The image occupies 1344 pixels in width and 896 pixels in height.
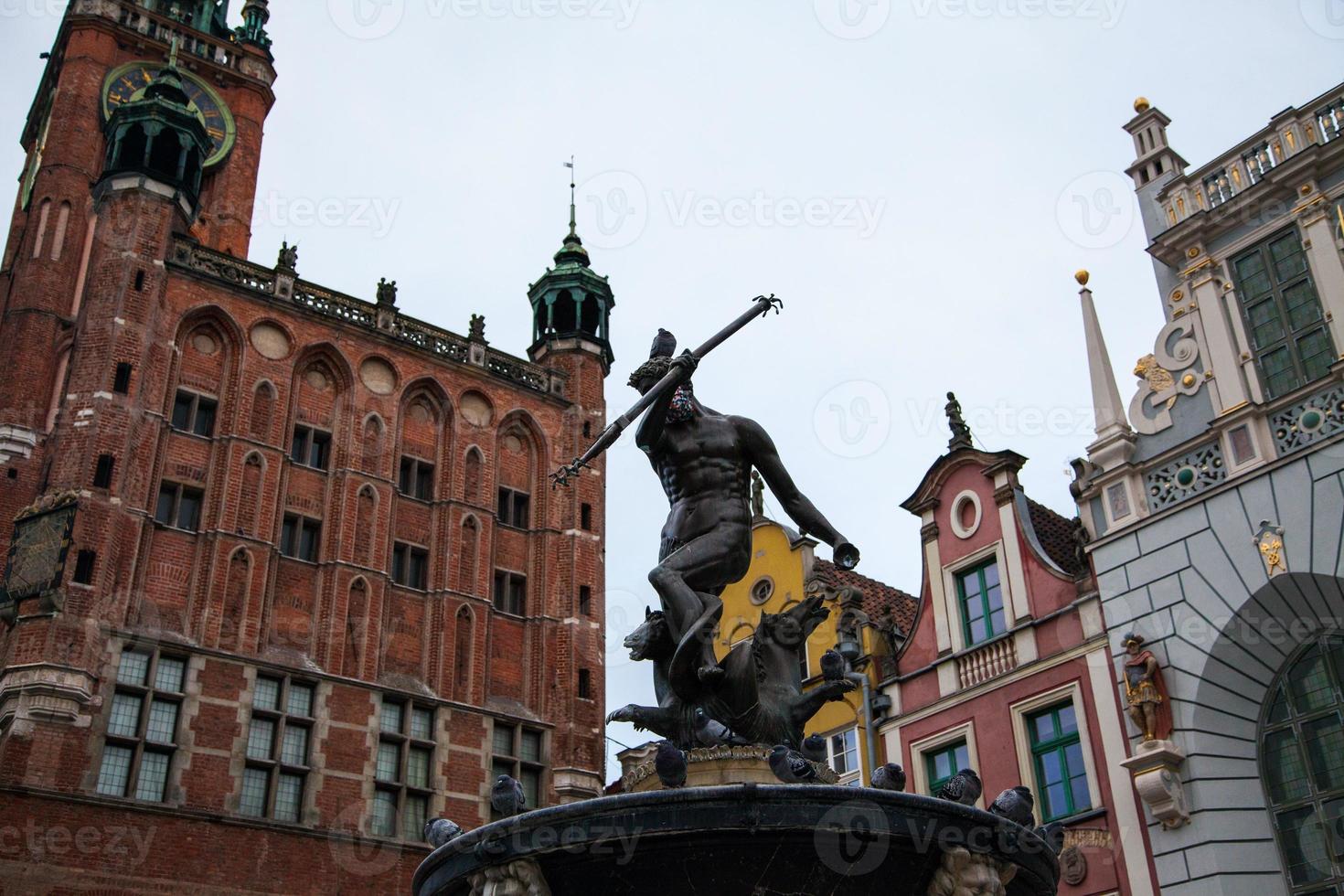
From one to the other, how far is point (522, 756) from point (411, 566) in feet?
18.0

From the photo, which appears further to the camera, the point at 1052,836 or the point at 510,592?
the point at 510,592

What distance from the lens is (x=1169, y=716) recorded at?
1827 centimetres

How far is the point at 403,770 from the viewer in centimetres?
2988

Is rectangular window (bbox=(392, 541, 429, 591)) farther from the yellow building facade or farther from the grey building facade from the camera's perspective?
the grey building facade

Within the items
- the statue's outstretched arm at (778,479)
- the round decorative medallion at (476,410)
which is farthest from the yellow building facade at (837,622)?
the statue's outstretched arm at (778,479)

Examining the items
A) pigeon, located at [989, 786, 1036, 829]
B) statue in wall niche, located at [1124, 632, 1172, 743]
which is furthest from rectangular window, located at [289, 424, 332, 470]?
pigeon, located at [989, 786, 1036, 829]

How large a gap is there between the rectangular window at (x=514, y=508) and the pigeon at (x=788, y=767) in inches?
1118

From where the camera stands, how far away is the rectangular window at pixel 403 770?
29.3m

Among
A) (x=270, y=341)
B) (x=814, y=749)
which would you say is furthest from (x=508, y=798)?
(x=270, y=341)

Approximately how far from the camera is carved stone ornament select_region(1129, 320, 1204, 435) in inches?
798

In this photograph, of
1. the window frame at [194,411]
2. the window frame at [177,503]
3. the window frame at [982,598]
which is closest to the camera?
the window frame at [982,598]

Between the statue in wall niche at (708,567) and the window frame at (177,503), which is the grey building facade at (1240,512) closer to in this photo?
the statue in wall niche at (708,567)

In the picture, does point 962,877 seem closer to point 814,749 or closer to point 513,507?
point 814,749

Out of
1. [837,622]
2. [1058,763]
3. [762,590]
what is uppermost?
[762,590]
